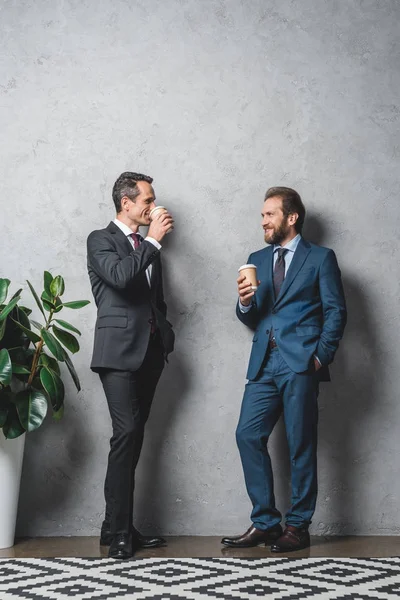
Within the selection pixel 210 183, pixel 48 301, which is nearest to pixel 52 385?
pixel 48 301

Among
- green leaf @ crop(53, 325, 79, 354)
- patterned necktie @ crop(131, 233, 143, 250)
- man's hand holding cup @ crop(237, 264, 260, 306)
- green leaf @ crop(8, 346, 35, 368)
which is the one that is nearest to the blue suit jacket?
man's hand holding cup @ crop(237, 264, 260, 306)

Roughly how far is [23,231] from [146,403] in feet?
3.57

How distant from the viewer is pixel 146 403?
3.30m

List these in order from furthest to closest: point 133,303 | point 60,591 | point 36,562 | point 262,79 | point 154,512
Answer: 1. point 262,79
2. point 154,512
3. point 133,303
4. point 36,562
5. point 60,591

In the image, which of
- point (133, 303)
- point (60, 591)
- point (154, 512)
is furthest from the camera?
point (154, 512)

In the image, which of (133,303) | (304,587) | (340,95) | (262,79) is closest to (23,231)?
(133,303)

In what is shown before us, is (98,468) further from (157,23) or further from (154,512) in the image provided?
(157,23)

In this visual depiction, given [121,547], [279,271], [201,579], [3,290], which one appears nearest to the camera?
[201,579]

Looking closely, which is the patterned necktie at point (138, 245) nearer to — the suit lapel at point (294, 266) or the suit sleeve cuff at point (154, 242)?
the suit sleeve cuff at point (154, 242)

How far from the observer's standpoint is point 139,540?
318 cm

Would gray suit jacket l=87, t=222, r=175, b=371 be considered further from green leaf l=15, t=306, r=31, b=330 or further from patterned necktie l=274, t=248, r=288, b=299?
patterned necktie l=274, t=248, r=288, b=299

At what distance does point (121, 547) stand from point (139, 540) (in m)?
0.26

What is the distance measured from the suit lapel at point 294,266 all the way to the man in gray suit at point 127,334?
1.80 feet

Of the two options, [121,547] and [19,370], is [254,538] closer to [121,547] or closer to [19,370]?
[121,547]
